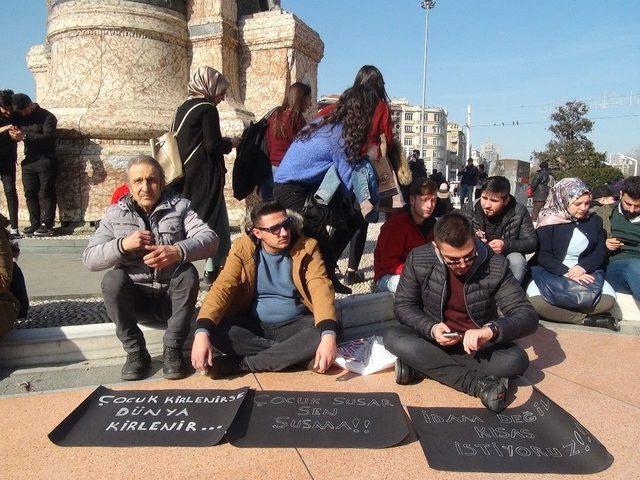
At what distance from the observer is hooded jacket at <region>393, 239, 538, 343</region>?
2991 mm

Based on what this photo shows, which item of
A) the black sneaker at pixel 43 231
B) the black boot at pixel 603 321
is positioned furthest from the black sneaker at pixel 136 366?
the black sneaker at pixel 43 231

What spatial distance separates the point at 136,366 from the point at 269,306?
81 centimetres

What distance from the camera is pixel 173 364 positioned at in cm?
300

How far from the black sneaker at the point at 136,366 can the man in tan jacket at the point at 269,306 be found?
374mm

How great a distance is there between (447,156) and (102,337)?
107366mm

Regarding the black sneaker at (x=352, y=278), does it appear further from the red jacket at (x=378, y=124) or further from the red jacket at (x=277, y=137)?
the red jacket at (x=378, y=124)

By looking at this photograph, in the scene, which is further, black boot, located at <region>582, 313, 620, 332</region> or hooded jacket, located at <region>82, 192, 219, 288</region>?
black boot, located at <region>582, 313, 620, 332</region>

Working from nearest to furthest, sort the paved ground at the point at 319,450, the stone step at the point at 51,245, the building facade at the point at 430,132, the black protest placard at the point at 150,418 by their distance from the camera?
the paved ground at the point at 319,450 < the black protest placard at the point at 150,418 < the stone step at the point at 51,245 < the building facade at the point at 430,132

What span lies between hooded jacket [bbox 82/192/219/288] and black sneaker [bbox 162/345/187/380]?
0.40m

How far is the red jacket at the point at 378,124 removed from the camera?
3.55m

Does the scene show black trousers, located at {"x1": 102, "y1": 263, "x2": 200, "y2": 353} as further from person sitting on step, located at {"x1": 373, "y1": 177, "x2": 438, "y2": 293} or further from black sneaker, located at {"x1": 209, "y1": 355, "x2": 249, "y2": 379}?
person sitting on step, located at {"x1": 373, "y1": 177, "x2": 438, "y2": 293}

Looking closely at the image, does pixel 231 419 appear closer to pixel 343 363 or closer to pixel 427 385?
pixel 343 363

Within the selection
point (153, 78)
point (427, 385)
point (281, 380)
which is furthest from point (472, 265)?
point (153, 78)

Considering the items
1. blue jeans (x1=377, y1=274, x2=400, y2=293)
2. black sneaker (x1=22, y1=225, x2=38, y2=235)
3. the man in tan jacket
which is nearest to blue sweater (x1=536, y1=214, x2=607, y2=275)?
blue jeans (x1=377, y1=274, x2=400, y2=293)
